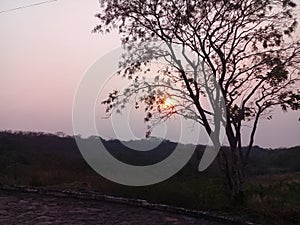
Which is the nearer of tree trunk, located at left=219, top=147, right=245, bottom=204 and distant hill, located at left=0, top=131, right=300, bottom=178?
tree trunk, located at left=219, top=147, right=245, bottom=204

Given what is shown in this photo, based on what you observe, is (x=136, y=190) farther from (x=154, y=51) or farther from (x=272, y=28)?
(x=272, y=28)

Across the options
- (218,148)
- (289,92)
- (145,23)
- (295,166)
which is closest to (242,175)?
(218,148)

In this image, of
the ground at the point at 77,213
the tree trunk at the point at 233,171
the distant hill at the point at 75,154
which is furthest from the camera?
the distant hill at the point at 75,154

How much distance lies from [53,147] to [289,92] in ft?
95.3

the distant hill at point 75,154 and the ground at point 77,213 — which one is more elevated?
the distant hill at point 75,154

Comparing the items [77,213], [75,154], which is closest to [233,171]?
[77,213]

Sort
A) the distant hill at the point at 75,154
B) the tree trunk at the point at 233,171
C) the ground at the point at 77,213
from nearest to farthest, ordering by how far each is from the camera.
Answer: the ground at the point at 77,213, the tree trunk at the point at 233,171, the distant hill at the point at 75,154

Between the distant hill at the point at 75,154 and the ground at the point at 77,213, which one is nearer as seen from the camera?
the ground at the point at 77,213

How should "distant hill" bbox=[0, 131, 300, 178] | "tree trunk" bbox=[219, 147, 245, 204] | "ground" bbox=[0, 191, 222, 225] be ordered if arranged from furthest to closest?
1. "distant hill" bbox=[0, 131, 300, 178]
2. "tree trunk" bbox=[219, 147, 245, 204]
3. "ground" bbox=[0, 191, 222, 225]

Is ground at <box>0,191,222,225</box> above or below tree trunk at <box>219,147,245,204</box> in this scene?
below

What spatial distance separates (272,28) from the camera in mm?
10711

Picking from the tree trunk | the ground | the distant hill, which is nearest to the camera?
the ground

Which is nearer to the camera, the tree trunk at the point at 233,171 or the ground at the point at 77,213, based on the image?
the ground at the point at 77,213

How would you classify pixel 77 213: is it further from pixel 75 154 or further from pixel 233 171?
pixel 75 154
